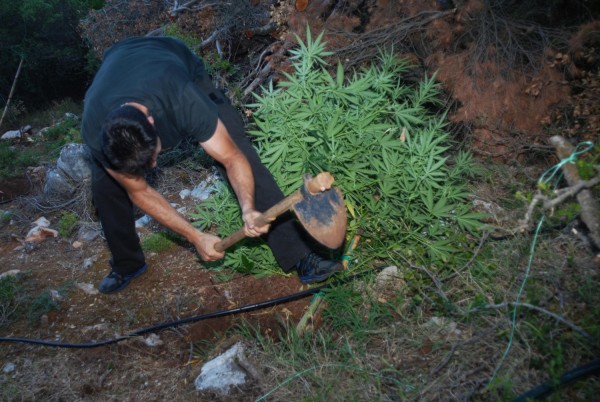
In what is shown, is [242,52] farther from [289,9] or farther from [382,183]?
[382,183]

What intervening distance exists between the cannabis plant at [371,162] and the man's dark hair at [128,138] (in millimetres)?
972

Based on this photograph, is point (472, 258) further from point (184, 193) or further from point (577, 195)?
point (184, 193)

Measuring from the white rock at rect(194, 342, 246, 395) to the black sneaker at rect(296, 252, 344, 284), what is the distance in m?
0.63

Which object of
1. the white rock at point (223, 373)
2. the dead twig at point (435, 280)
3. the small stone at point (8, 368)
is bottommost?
the small stone at point (8, 368)

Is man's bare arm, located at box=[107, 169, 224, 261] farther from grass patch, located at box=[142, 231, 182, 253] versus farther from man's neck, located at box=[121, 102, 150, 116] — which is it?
grass patch, located at box=[142, 231, 182, 253]

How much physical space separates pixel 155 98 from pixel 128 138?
1.22ft

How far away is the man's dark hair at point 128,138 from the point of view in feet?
7.38

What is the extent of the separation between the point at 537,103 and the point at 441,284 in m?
1.76

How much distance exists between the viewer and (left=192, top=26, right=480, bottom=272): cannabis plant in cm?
291

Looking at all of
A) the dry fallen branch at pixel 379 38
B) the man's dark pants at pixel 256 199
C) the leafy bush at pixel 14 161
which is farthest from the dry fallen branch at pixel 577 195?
the leafy bush at pixel 14 161

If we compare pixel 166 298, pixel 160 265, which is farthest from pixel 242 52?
pixel 166 298

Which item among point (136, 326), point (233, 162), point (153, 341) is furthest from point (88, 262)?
point (233, 162)

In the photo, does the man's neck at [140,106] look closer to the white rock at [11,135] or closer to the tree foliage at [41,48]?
the white rock at [11,135]

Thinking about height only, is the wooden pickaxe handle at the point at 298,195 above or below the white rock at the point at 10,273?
above
